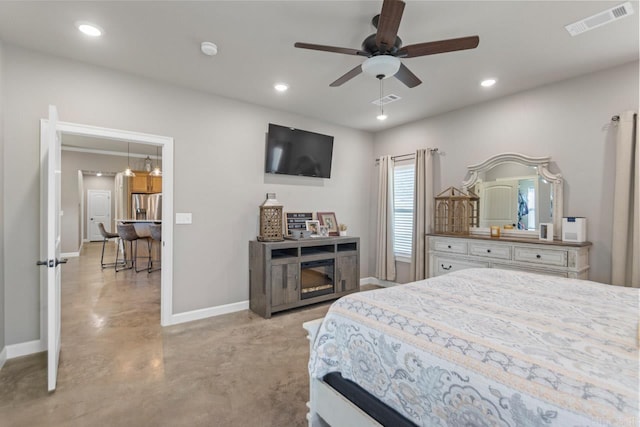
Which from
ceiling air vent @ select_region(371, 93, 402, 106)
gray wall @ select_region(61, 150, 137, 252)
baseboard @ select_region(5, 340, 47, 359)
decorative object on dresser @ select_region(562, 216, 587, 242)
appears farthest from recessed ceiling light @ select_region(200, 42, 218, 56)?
gray wall @ select_region(61, 150, 137, 252)

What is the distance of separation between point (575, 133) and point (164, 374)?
4.52 m

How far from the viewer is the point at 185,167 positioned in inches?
135

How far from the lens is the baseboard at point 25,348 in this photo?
8.44 ft

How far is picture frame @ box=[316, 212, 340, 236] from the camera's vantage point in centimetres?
459

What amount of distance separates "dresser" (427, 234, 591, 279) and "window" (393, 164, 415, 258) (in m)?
0.70

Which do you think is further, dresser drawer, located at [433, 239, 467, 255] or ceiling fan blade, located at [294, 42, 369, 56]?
dresser drawer, located at [433, 239, 467, 255]

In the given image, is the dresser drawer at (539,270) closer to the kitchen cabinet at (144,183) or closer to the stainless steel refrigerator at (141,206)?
the kitchen cabinet at (144,183)

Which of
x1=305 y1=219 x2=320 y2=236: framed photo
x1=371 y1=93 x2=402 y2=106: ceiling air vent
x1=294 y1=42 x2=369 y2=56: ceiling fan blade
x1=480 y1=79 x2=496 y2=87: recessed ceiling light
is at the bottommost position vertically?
x1=305 y1=219 x2=320 y2=236: framed photo

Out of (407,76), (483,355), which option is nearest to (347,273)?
(407,76)

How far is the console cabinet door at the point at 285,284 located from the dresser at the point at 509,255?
1.81 m

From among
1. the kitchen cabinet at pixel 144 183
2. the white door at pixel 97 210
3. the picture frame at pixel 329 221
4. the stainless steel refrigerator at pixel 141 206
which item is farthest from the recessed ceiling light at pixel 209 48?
the white door at pixel 97 210

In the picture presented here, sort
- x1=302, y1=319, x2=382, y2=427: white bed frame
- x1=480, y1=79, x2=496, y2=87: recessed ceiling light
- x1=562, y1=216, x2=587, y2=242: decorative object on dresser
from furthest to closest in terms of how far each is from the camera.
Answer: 1. x1=480, y1=79, x2=496, y2=87: recessed ceiling light
2. x1=562, y1=216, x2=587, y2=242: decorative object on dresser
3. x1=302, y1=319, x2=382, y2=427: white bed frame

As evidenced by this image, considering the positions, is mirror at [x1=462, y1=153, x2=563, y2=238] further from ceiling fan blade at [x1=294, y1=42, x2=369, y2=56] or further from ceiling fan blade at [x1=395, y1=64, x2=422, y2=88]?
ceiling fan blade at [x1=294, y1=42, x2=369, y2=56]

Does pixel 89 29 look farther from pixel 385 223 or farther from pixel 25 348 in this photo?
pixel 385 223
